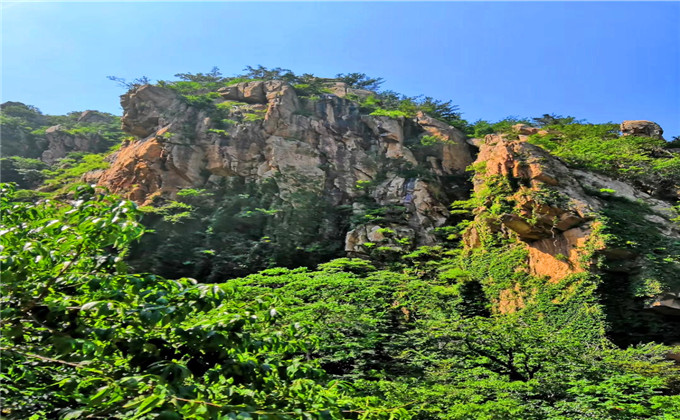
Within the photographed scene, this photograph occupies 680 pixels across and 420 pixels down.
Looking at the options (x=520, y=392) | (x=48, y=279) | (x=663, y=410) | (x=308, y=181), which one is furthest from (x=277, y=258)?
(x=48, y=279)

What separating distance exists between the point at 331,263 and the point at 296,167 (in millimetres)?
8955

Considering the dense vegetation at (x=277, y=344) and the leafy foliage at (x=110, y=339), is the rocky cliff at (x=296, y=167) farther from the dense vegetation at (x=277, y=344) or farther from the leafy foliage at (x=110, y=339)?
the leafy foliage at (x=110, y=339)

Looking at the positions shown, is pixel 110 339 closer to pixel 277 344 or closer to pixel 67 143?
pixel 277 344

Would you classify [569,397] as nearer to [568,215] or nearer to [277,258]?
[568,215]

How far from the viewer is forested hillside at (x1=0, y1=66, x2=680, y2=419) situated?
2.51 meters

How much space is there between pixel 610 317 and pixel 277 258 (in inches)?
541

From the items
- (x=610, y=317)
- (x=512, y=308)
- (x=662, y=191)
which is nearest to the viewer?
(x=610, y=317)

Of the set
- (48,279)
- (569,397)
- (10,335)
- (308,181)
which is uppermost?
(308,181)

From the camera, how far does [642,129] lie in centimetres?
2189

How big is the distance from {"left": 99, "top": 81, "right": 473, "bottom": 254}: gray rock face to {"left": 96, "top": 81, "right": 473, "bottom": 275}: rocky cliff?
66 mm

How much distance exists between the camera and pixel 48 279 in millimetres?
2551

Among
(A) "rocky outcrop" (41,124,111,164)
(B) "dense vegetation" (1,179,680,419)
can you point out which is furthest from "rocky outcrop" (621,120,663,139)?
(A) "rocky outcrop" (41,124,111,164)

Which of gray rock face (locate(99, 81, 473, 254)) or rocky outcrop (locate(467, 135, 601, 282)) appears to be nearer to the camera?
rocky outcrop (locate(467, 135, 601, 282))

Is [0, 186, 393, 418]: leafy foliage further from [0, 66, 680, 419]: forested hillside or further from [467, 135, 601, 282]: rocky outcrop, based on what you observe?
[467, 135, 601, 282]: rocky outcrop
